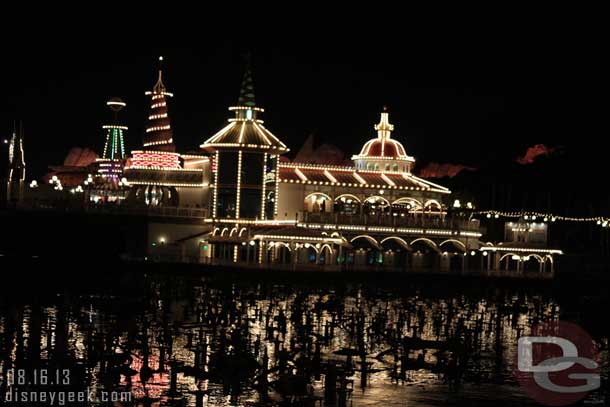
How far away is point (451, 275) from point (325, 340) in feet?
111

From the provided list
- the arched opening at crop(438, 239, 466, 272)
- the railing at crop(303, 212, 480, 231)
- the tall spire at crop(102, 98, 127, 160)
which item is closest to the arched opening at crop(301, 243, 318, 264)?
the railing at crop(303, 212, 480, 231)

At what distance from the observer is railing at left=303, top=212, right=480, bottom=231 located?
76.7 meters

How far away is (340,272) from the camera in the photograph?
73.2 meters

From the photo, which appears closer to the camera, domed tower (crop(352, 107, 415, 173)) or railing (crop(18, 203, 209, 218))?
railing (crop(18, 203, 209, 218))

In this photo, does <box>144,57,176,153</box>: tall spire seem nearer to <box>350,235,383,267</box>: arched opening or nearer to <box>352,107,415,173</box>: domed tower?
<box>352,107,415,173</box>: domed tower

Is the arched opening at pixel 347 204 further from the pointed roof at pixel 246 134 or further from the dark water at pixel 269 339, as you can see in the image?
the dark water at pixel 269 339

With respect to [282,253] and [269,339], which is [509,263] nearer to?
[282,253]

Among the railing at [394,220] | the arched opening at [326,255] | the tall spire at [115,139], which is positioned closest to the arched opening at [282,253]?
the arched opening at [326,255]

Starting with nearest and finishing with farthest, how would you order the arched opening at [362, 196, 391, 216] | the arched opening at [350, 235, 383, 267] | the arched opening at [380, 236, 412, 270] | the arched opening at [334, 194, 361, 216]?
the arched opening at [350, 235, 383, 267]
the arched opening at [380, 236, 412, 270]
the arched opening at [334, 194, 361, 216]
the arched opening at [362, 196, 391, 216]

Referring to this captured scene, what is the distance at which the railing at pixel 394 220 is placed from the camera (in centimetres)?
7669

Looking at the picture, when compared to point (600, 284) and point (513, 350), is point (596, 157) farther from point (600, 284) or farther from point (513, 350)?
point (513, 350)

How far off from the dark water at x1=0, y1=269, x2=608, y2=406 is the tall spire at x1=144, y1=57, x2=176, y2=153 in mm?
20508

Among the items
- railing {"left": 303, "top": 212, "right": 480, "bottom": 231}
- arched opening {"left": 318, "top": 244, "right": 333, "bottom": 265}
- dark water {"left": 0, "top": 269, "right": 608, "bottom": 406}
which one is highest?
railing {"left": 303, "top": 212, "right": 480, "bottom": 231}

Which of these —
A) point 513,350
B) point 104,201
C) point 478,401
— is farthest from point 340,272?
point 478,401
